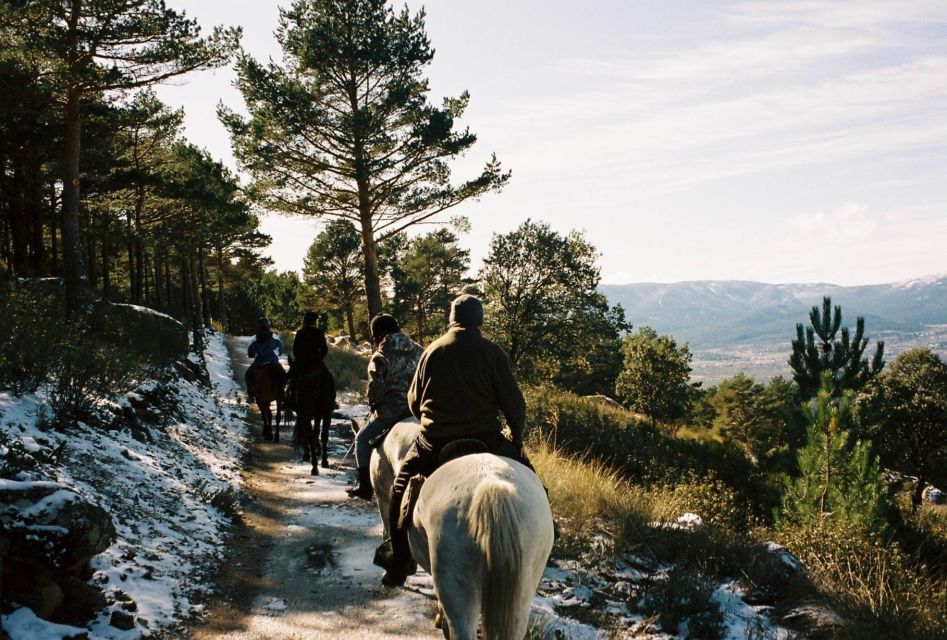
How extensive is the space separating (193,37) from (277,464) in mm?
10940

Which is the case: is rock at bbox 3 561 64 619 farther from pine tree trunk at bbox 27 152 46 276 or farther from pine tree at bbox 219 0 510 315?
pine tree trunk at bbox 27 152 46 276

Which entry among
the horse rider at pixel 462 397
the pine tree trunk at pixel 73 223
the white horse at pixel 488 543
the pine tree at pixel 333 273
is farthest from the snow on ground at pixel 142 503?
the pine tree at pixel 333 273

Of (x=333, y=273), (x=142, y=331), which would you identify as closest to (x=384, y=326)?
(x=142, y=331)

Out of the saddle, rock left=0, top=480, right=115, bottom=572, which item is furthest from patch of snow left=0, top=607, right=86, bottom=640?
the saddle

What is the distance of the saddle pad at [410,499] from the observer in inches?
170

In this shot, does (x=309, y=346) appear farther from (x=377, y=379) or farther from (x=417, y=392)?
(x=417, y=392)

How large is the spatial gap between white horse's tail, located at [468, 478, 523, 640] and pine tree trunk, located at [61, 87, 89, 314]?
1432cm

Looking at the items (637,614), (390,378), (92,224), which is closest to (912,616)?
(637,614)

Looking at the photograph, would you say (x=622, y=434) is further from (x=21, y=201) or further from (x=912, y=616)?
(x=21, y=201)

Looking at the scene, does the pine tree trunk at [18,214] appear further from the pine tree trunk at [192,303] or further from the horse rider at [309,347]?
the horse rider at [309,347]

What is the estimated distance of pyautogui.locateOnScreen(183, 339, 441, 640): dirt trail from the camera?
491 cm

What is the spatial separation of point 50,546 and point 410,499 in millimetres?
2715

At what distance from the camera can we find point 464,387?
441cm

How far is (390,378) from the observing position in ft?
22.4
